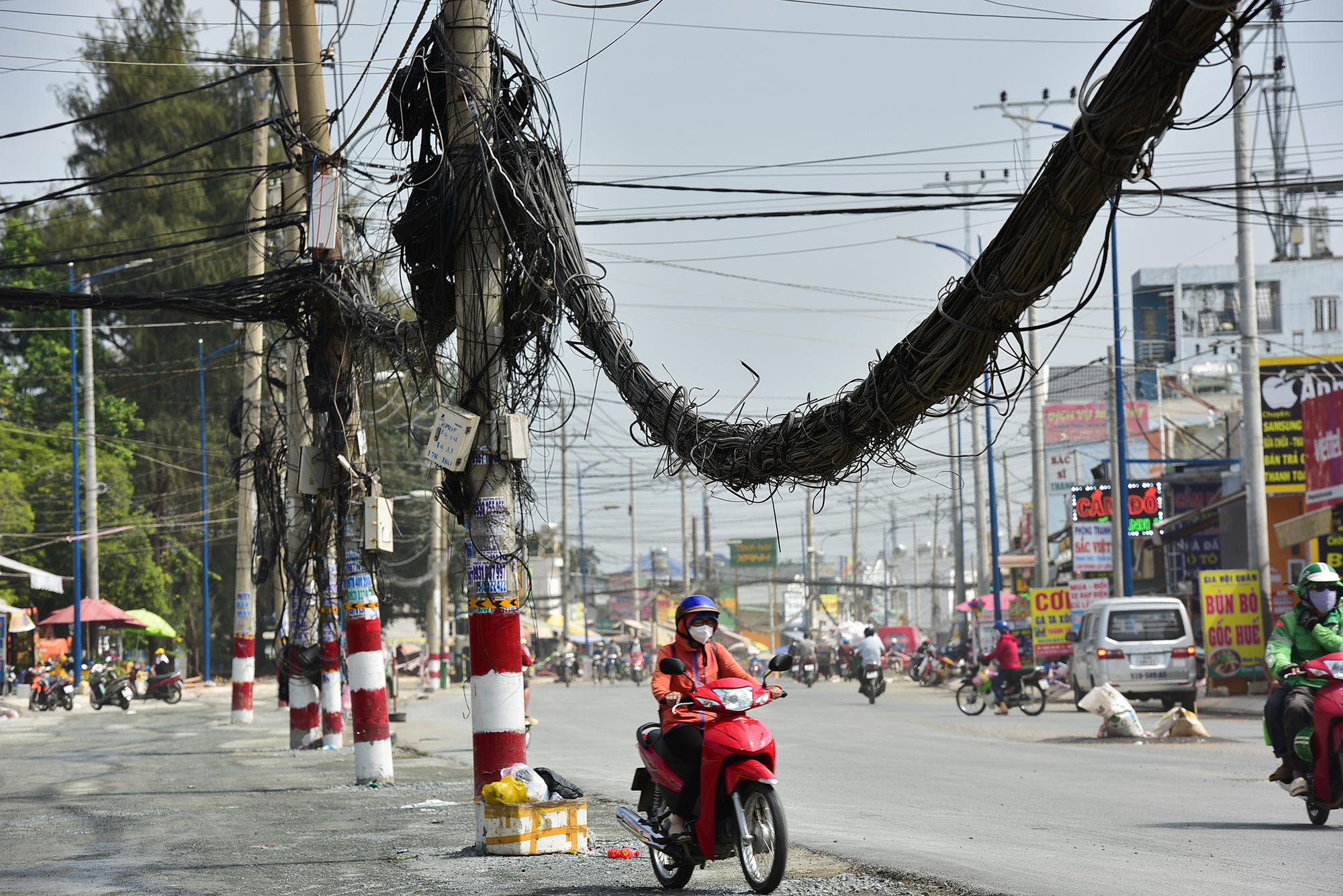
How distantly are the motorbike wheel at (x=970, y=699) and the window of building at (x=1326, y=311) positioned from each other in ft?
110

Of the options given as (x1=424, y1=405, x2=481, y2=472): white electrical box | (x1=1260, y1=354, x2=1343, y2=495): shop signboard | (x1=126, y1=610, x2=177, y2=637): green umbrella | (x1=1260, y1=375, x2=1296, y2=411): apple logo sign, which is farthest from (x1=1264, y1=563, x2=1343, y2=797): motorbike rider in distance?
(x1=126, y1=610, x2=177, y2=637): green umbrella

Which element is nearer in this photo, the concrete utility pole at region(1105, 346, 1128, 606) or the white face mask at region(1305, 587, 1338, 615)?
the white face mask at region(1305, 587, 1338, 615)

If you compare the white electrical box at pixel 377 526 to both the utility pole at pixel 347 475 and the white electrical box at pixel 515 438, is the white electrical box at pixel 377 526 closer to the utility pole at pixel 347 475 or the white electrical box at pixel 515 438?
the utility pole at pixel 347 475

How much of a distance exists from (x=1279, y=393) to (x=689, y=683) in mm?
23173

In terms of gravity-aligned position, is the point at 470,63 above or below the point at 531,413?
above

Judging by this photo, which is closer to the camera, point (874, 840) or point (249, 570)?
point (874, 840)

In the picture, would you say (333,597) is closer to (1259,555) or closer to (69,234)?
(1259,555)

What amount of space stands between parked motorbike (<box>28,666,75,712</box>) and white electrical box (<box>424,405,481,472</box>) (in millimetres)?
27934

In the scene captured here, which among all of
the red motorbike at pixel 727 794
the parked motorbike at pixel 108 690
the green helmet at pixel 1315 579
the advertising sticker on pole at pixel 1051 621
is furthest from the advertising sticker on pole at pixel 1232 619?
the parked motorbike at pixel 108 690

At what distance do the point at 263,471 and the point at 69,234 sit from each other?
33.2 metres

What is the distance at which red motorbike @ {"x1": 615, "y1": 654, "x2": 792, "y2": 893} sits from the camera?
702cm

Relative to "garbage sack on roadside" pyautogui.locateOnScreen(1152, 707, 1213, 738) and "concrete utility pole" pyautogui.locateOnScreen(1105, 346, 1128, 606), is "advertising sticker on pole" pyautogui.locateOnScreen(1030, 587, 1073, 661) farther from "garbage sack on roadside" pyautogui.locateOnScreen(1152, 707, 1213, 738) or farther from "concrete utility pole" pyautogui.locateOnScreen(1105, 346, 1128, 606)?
"garbage sack on roadside" pyautogui.locateOnScreen(1152, 707, 1213, 738)

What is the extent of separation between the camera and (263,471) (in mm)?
19297

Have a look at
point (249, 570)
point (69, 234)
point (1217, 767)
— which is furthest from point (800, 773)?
point (69, 234)
